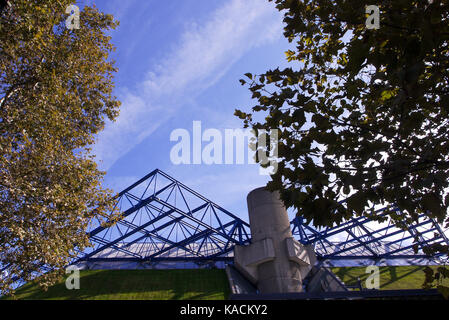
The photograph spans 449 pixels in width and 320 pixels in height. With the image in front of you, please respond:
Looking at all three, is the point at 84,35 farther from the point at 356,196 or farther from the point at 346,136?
the point at 356,196

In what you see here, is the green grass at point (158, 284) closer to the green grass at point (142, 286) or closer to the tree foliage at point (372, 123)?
the green grass at point (142, 286)

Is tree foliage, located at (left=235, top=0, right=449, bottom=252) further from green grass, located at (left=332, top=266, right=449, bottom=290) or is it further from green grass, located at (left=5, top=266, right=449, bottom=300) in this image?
green grass, located at (left=332, top=266, right=449, bottom=290)

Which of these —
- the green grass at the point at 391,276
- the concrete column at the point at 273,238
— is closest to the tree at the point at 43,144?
the concrete column at the point at 273,238

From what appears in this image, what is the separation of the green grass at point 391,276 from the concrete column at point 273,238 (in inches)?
488

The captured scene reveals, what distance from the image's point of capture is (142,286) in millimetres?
30750

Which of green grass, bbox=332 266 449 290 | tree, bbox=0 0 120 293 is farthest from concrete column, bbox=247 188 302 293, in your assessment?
tree, bbox=0 0 120 293

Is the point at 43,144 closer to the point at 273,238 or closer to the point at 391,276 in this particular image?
the point at 273,238

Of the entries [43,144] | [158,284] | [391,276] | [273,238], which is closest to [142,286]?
[158,284]

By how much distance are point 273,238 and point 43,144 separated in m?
20.3

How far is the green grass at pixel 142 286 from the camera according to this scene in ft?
94.2

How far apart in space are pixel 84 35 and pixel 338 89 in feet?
44.8

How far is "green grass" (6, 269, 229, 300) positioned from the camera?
28719 mm
